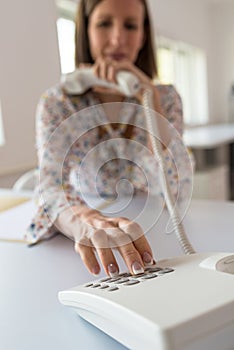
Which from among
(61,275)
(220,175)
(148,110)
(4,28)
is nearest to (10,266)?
(61,275)

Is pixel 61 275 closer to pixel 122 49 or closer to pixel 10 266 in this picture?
pixel 10 266

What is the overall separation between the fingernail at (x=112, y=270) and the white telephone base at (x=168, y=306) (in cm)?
2

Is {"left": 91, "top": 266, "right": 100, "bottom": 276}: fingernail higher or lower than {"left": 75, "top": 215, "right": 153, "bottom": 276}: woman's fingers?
lower

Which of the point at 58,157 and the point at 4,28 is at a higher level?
the point at 4,28

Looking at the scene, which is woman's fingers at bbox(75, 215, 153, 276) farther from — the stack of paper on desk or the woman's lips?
the woman's lips

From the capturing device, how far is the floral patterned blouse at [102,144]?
885 millimetres

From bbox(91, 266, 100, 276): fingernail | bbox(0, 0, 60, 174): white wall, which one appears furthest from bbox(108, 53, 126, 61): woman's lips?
bbox(0, 0, 60, 174): white wall

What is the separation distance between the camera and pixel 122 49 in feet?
3.33

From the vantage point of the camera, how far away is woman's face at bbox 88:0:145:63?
3.21 ft

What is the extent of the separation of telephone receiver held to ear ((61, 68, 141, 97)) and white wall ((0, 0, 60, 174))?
117cm

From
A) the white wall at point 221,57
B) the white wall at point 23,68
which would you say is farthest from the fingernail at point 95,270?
the white wall at point 221,57

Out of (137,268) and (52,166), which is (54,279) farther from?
(52,166)

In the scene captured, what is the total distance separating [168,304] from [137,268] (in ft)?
0.39

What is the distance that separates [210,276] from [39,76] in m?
2.13
